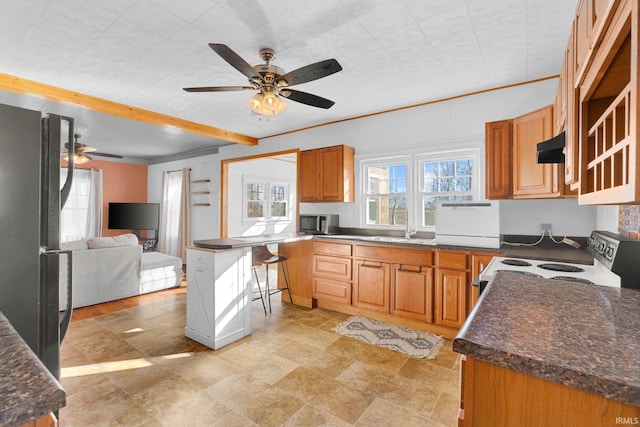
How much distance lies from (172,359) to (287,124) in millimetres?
3338

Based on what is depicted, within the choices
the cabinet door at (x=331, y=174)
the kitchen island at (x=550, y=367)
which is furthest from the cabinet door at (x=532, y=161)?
the cabinet door at (x=331, y=174)

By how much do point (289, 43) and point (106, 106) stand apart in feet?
8.39

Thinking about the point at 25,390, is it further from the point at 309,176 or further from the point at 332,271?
the point at 309,176

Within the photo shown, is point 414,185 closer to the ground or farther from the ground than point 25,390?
farther from the ground

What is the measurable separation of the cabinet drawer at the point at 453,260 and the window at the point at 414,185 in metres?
0.68

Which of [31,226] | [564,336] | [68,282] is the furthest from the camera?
[68,282]

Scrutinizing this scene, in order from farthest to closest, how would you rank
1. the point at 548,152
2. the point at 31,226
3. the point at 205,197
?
the point at 205,197 → the point at 548,152 → the point at 31,226

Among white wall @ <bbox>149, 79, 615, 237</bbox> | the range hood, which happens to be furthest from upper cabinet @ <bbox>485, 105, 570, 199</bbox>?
the range hood

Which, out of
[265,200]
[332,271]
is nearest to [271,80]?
[332,271]

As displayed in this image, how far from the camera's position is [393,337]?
3043 mm

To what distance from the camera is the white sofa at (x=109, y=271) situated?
150 inches

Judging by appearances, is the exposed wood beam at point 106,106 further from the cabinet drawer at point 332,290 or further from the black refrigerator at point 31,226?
the cabinet drawer at point 332,290

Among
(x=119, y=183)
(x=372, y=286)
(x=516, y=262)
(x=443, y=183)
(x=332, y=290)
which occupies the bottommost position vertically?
(x=332, y=290)

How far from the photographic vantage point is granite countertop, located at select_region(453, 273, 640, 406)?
25.6 inches
